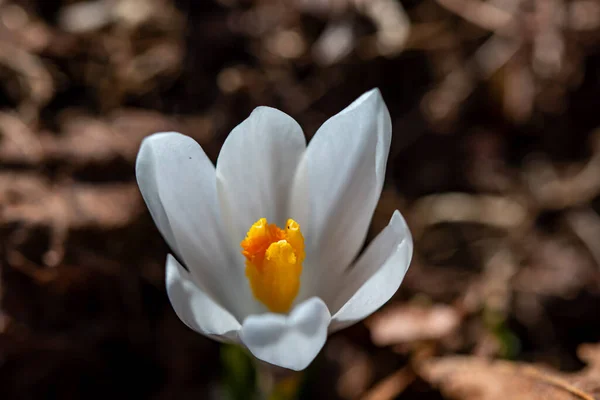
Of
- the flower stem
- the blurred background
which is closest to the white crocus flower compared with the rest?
the flower stem

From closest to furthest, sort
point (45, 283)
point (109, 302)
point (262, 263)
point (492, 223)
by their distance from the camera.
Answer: point (262, 263), point (45, 283), point (109, 302), point (492, 223)

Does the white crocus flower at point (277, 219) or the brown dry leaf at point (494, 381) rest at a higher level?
the white crocus flower at point (277, 219)

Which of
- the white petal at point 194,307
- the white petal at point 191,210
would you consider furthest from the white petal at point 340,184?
the white petal at point 194,307

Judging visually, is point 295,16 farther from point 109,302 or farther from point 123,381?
point 123,381

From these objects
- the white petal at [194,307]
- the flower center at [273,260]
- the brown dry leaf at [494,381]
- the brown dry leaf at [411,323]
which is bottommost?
the brown dry leaf at [411,323]

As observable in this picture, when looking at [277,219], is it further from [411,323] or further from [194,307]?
[411,323]

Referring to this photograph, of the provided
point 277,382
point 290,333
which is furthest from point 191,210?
point 277,382

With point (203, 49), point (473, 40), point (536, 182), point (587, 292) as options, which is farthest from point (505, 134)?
point (203, 49)

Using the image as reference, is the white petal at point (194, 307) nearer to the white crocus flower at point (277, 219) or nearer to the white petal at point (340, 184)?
the white crocus flower at point (277, 219)
